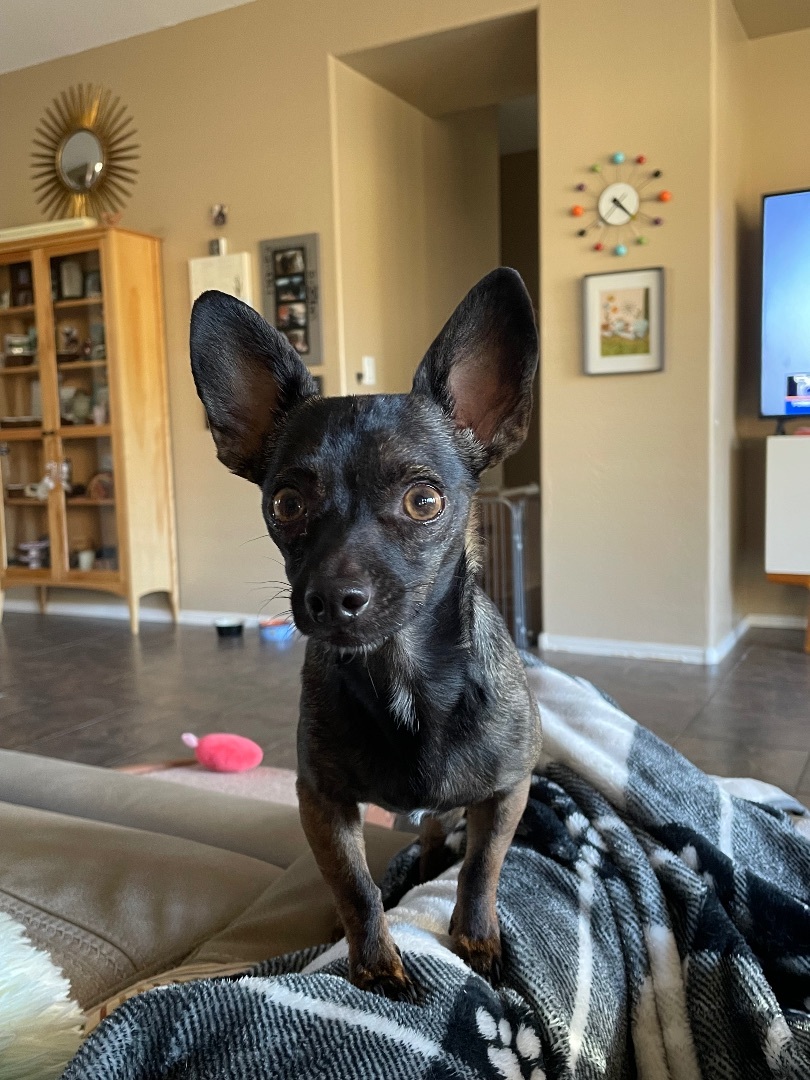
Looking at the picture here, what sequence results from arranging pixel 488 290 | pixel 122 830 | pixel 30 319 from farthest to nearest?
pixel 30 319 < pixel 122 830 < pixel 488 290

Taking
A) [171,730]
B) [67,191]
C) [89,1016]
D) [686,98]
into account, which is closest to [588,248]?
[686,98]

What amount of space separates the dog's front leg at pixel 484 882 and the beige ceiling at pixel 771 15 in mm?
4425

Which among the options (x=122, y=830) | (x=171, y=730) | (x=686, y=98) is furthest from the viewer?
(x=686, y=98)

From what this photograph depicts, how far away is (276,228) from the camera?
499cm

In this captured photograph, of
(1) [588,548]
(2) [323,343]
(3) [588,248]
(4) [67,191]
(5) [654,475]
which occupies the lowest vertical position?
(1) [588,548]

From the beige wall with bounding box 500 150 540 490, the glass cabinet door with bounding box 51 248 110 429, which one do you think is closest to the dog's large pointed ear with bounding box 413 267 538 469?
the glass cabinet door with bounding box 51 248 110 429

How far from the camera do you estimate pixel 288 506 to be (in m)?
0.95

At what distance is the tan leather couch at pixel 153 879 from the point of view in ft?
2.98

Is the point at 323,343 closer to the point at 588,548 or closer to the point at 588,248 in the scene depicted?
the point at 588,248

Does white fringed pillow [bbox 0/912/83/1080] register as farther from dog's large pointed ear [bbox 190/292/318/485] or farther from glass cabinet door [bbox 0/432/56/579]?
glass cabinet door [bbox 0/432/56/579]

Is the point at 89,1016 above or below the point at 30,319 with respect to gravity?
below

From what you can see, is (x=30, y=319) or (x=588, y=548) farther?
(x=30, y=319)

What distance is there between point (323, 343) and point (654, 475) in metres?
1.96

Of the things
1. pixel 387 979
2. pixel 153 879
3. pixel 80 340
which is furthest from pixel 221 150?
pixel 387 979
